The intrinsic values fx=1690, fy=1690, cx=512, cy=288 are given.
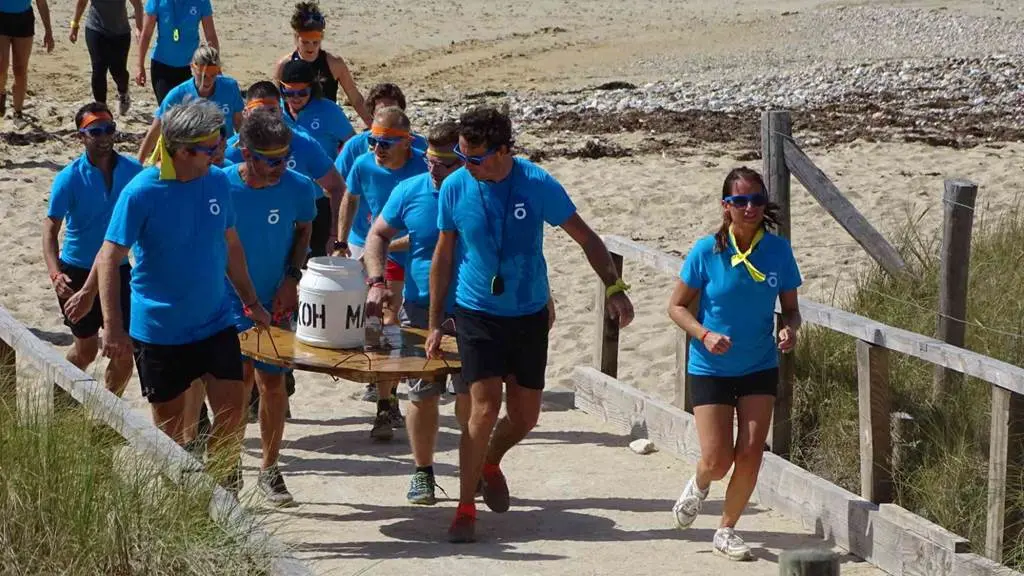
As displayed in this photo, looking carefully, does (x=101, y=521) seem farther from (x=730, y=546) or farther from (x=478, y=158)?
(x=730, y=546)

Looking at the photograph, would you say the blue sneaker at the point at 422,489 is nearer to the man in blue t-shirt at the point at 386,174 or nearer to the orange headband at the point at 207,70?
the man in blue t-shirt at the point at 386,174

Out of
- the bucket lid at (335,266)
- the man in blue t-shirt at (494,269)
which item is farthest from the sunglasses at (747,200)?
the bucket lid at (335,266)

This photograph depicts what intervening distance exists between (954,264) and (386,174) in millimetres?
2767

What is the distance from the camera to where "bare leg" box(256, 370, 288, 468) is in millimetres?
7230

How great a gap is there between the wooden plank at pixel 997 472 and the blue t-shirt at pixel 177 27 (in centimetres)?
850

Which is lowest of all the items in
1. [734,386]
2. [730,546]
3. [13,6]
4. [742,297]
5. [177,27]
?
[730,546]

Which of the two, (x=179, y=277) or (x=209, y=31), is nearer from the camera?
(x=179, y=277)

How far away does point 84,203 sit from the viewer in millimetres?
8086

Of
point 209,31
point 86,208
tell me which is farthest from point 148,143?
point 209,31

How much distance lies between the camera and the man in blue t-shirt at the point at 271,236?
23.6 ft

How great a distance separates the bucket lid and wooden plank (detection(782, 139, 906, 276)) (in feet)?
9.00

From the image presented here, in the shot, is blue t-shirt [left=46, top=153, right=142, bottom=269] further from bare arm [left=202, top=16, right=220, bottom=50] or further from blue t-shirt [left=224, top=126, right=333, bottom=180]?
bare arm [left=202, top=16, right=220, bottom=50]

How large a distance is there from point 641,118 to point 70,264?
34.2ft

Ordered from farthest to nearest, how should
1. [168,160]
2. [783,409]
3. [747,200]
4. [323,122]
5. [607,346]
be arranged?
[323,122] → [607,346] → [783,409] → [747,200] → [168,160]
